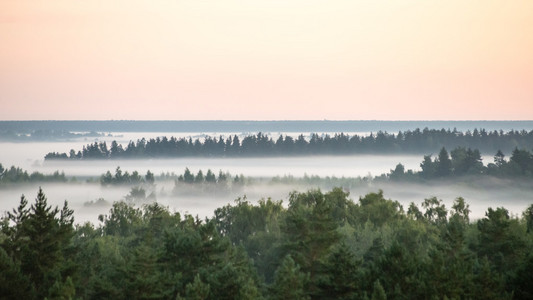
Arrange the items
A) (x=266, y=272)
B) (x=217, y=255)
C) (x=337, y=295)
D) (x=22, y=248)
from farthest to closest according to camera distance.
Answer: (x=266, y=272) < (x=217, y=255) < (x=22, y=248) < (x=337, y=295)

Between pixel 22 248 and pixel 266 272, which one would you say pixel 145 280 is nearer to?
pixel 22 248

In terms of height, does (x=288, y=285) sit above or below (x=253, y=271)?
above

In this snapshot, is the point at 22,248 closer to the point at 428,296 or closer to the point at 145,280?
the point at 145,280

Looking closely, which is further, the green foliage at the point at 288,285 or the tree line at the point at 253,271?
the green foliage at the point at 288,285

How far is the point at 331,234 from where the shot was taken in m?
67.0

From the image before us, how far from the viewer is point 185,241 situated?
197 feet

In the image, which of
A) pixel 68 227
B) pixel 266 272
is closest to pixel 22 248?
pixel 68 227

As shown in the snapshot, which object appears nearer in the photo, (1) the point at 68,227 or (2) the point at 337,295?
(2) the point at 337,295

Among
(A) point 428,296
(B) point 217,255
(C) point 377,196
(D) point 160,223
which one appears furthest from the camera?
(C) point 377,196

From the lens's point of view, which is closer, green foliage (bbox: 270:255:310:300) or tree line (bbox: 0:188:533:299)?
tree line (bbox: 0:188:533:299)

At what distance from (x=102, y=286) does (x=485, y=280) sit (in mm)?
23047

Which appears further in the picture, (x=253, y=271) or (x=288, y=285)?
(x=253, y=271)

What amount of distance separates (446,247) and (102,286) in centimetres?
2619

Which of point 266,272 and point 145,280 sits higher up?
point 145,280
